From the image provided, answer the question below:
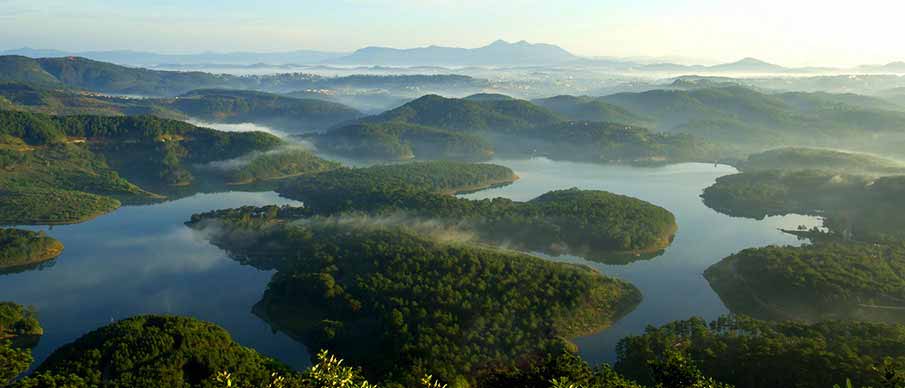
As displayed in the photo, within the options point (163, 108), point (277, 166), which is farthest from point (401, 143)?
point (163, 108)

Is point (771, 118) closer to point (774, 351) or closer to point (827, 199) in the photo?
point (827, 199)

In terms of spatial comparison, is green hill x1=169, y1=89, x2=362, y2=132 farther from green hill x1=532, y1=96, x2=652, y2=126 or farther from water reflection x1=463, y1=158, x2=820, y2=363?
water reflection x1=463, y1=158, x2=820, y2=363

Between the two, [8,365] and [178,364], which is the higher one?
[8,365]

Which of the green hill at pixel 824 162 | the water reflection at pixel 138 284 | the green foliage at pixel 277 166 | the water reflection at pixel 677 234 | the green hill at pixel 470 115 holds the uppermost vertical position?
the green hill at pixel 470 115

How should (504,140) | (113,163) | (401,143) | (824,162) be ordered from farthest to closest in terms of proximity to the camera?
(504,140), (401,143), (824,162), (113,163)

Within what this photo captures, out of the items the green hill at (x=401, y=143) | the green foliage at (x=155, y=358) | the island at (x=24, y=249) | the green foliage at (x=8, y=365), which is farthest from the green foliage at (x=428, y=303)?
the green hill at (x=401, y=143)

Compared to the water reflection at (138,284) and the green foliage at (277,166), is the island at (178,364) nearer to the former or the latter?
the water reflection at (138,284)

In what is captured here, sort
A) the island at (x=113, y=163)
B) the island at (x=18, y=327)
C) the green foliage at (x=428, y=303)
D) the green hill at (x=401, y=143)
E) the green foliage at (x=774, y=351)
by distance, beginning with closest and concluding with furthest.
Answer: the green foliage at (x=774, y=351)
the green foliage at (x=428, y=303)
the island at (x=18, y=327)
the island at (x=113, y=163)
the green hill at (x=401, y=143)
